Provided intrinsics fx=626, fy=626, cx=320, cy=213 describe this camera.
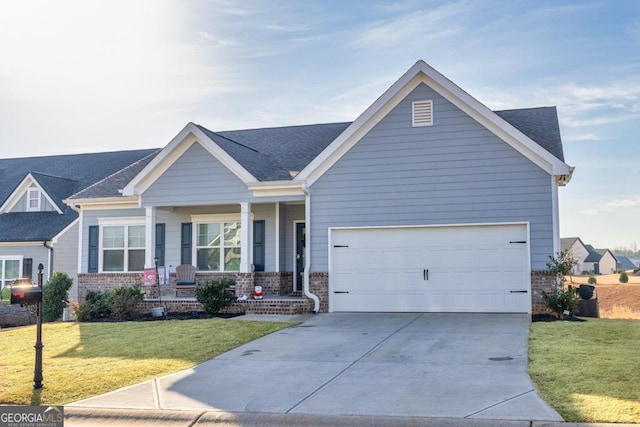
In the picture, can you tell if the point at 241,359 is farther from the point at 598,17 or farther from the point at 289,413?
the point at 598,17

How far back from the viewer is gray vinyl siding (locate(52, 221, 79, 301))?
25094mm

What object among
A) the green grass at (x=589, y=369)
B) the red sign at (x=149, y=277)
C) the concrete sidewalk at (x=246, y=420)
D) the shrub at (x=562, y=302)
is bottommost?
the concrete sidewalk at (x=246, y=420)

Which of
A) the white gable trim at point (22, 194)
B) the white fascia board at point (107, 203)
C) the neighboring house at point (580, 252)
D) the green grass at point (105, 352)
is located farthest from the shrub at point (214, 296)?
the neighboring house at point (580, 252)

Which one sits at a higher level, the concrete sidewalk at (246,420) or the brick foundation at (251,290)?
the brick foundation at (251,290)

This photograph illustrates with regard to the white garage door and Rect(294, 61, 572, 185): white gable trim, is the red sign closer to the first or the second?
Rect(294, 61, 572, 185): white gable trim

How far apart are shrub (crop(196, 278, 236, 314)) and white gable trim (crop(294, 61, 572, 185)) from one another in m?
3.62

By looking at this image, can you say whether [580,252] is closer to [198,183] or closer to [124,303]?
[198,183]

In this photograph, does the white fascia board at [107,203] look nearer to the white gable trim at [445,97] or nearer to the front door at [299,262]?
the front door at [299,262]

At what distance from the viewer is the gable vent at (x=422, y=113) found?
1647 cm

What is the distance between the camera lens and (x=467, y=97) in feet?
52.5

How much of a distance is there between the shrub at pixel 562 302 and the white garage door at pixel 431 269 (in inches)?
24.6

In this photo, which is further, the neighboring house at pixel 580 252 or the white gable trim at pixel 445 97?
the neighboring house at pixel 580 252

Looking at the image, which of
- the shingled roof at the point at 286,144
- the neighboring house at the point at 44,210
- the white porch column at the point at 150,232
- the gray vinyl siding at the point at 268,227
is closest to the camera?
the shingled roof at the point at 286,144

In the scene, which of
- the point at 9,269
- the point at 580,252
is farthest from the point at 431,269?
the point at 580,252
